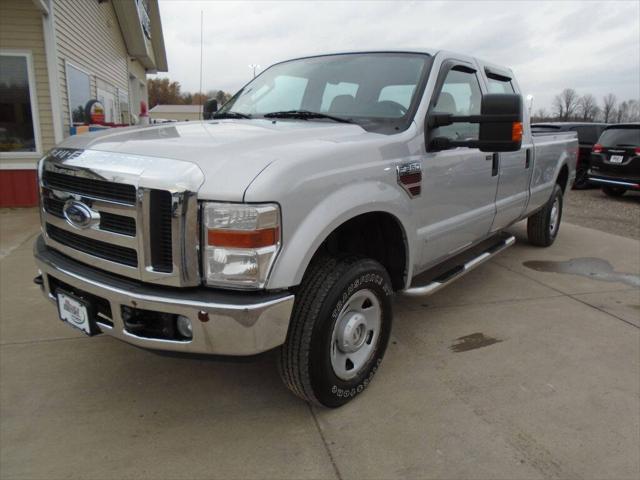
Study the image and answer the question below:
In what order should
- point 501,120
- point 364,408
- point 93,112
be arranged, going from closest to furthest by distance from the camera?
point 501,120 < point 364,408 < point 93,112

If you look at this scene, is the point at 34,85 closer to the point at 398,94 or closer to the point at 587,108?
the point at 398,94

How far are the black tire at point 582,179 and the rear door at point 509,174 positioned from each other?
9.19 m

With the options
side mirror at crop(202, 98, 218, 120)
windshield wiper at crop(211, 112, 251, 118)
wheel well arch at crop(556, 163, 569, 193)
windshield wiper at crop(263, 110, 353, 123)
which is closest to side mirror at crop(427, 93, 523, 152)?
windshield wiper at crop(263, 110, 353, 123)

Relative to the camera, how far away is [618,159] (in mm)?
10422

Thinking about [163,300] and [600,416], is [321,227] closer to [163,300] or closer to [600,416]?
[163,300]

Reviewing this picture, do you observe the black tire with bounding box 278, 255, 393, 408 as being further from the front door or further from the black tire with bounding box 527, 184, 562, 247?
the black tire with bounding box 527, 184, 562, 247

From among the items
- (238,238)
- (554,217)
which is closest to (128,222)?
(238,238)

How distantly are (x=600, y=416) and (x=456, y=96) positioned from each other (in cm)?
227

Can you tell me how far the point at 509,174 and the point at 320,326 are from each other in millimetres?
2791

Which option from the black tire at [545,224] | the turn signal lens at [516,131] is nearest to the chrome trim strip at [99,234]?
the turn signal lens at [516,131]

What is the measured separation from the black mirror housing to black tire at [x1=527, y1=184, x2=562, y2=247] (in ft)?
12.0

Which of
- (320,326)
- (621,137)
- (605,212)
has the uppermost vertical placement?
(621,137)

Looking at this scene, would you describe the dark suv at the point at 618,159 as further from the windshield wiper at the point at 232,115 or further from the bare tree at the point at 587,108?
the bare tree at the point at 587,108

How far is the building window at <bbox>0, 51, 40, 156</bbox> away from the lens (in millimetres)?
7832
